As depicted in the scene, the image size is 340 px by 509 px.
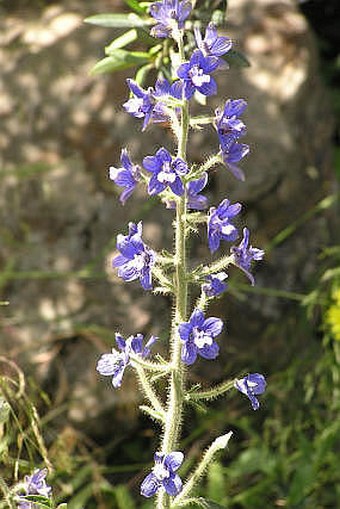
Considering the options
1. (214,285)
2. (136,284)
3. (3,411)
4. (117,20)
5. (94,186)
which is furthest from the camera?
(94,186)

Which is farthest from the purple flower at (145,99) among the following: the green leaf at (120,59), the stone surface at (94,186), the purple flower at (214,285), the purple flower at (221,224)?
the stone surface at (94,186)

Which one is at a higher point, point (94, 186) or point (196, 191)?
point (196, 191)

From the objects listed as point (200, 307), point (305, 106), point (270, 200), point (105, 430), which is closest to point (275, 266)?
point (270, 200)

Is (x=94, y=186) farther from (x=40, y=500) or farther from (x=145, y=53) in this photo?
(x=40, y=500)

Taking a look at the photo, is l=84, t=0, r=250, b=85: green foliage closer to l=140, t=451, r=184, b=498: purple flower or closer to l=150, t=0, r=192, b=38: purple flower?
l=150, t=0, r=192, b=38: purple flower

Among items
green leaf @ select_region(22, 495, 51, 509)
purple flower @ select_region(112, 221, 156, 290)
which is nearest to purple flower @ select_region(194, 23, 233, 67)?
purple flower @ select_region(112, 221, 156, 290)

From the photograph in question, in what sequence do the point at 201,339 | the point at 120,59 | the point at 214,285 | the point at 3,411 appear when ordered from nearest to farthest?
the point at 201,339, the point at 214,285, the point at 3,411, the point at 120,59

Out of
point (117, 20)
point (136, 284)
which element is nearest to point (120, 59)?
point (117, 20)

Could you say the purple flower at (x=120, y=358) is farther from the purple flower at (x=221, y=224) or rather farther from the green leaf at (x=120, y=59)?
the green leaf at (x=120, y=59)
